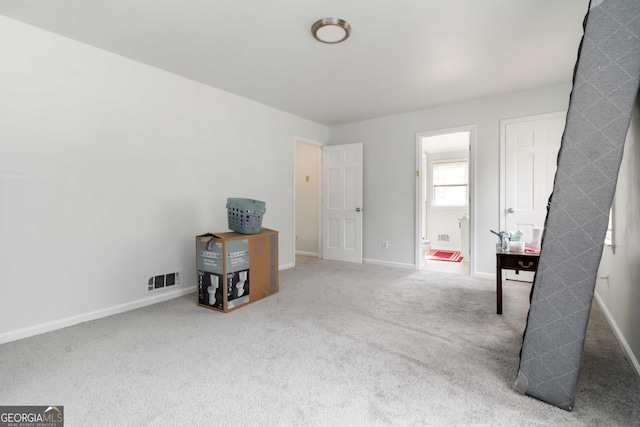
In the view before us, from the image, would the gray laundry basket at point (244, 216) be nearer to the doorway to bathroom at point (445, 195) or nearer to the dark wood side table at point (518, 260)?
the dark wood side table at point (518, 260)

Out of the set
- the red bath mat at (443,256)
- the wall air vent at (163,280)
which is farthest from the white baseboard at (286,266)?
the red bath mat at (443,256)

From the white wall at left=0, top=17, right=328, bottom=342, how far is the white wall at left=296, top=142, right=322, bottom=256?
7.07 ft

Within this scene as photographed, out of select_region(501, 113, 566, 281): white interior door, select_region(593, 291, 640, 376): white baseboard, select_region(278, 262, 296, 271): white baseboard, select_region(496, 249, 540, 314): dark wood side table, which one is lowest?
select_region(593, 291, 640, 376): white baseboard

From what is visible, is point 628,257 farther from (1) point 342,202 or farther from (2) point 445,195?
(2) point 445,195

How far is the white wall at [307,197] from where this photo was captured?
581cm

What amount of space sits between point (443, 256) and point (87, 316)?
581 centimetres

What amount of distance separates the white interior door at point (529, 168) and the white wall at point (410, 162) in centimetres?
11

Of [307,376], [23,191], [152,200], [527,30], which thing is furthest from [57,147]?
[527,30]

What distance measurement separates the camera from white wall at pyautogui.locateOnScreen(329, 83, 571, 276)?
3.98 metres

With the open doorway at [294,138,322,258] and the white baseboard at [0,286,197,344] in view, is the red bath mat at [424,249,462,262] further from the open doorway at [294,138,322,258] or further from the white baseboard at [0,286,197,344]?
the white baseboard at [0,286,197,344]

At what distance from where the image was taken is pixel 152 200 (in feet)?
10.3

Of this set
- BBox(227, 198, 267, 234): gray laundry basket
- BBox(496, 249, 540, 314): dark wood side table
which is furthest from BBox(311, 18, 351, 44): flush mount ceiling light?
BBox(496, 249, 540, 314): dark wood side table

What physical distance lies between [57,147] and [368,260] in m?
4.15

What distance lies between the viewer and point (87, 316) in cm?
269
